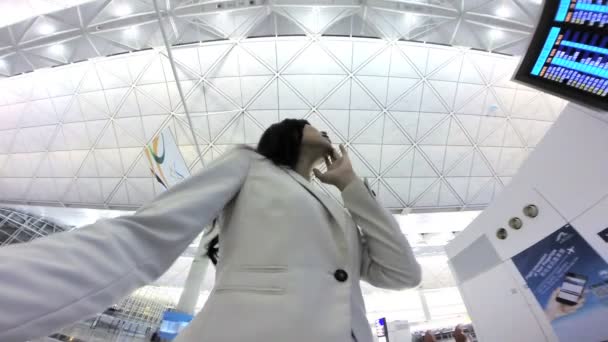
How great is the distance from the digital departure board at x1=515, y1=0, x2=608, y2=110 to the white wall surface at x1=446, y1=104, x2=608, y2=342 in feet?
2.19

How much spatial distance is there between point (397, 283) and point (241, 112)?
1665 centimetres

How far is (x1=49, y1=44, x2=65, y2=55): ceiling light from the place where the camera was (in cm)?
1429

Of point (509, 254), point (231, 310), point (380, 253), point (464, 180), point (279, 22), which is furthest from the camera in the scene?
point (464, 180)

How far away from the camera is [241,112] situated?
17000mm

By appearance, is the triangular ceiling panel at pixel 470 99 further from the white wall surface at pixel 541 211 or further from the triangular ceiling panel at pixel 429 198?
the white wall surface at pixel 541 211

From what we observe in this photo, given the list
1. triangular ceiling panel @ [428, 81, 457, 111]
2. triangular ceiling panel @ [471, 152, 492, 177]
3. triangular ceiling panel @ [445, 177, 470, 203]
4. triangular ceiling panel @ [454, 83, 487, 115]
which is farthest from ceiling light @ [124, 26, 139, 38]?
triangular ceiling panel @ [471, 152, 492, 177]

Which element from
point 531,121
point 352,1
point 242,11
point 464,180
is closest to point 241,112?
point 242,11

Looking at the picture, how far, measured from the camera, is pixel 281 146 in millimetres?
1994

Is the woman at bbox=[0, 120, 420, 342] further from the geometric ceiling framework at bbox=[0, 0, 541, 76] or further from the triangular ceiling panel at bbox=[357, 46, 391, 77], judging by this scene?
the triangular ceiling panel at bbox=[357, 46, 391, 77]

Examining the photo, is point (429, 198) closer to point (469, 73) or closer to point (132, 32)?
point (469, 73)

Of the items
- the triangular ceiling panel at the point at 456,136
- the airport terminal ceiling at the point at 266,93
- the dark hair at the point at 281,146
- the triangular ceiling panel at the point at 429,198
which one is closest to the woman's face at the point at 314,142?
the dark hair at the point at 281,146

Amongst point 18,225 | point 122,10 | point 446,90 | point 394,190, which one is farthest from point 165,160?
point 18,225

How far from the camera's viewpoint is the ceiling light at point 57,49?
1429cm

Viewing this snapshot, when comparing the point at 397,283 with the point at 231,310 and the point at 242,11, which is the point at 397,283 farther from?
the point at 242,11
